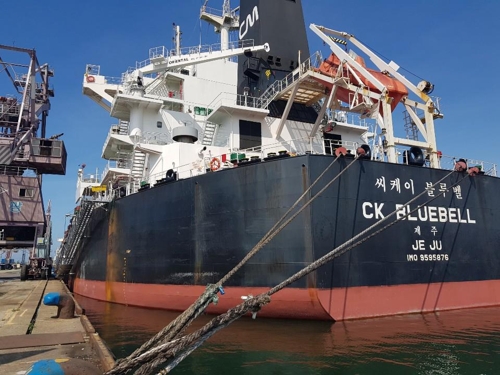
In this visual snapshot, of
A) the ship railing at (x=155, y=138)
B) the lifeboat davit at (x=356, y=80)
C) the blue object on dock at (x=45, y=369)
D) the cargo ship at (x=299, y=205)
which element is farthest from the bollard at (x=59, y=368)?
the ship railing at (x=155, y=138)

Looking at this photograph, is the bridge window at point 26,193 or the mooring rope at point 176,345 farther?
the bridge window at point 26,193

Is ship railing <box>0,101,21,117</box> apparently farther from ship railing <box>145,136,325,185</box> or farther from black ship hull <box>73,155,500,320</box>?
black ship hull <box>73,155,500,320</box>

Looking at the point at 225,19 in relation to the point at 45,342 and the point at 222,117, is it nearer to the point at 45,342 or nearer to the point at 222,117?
the point at 222,117

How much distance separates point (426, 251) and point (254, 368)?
24.0 feet

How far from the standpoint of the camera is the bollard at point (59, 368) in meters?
3.32

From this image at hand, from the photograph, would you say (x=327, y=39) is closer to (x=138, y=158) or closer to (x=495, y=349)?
(x=138, y=158)

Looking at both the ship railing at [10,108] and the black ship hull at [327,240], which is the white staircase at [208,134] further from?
the ship railing at [10,108]

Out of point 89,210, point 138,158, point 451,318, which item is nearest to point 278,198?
point 451,318

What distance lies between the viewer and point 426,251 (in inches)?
452

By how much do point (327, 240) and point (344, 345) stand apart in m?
3.16

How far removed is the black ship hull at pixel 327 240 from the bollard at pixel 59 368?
678cm

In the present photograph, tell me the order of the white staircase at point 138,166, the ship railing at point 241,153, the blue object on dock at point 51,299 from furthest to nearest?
the white staircase at point 138,166, the ship railing at point 241,153, the blue object on dock at point 51,299

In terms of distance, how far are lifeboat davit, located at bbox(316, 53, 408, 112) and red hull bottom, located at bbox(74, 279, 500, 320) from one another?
6.93 meters

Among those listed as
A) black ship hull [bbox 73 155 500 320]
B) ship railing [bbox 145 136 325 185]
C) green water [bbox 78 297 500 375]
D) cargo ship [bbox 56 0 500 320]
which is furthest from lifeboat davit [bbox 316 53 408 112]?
green water [bbox 78 297 500 375]
